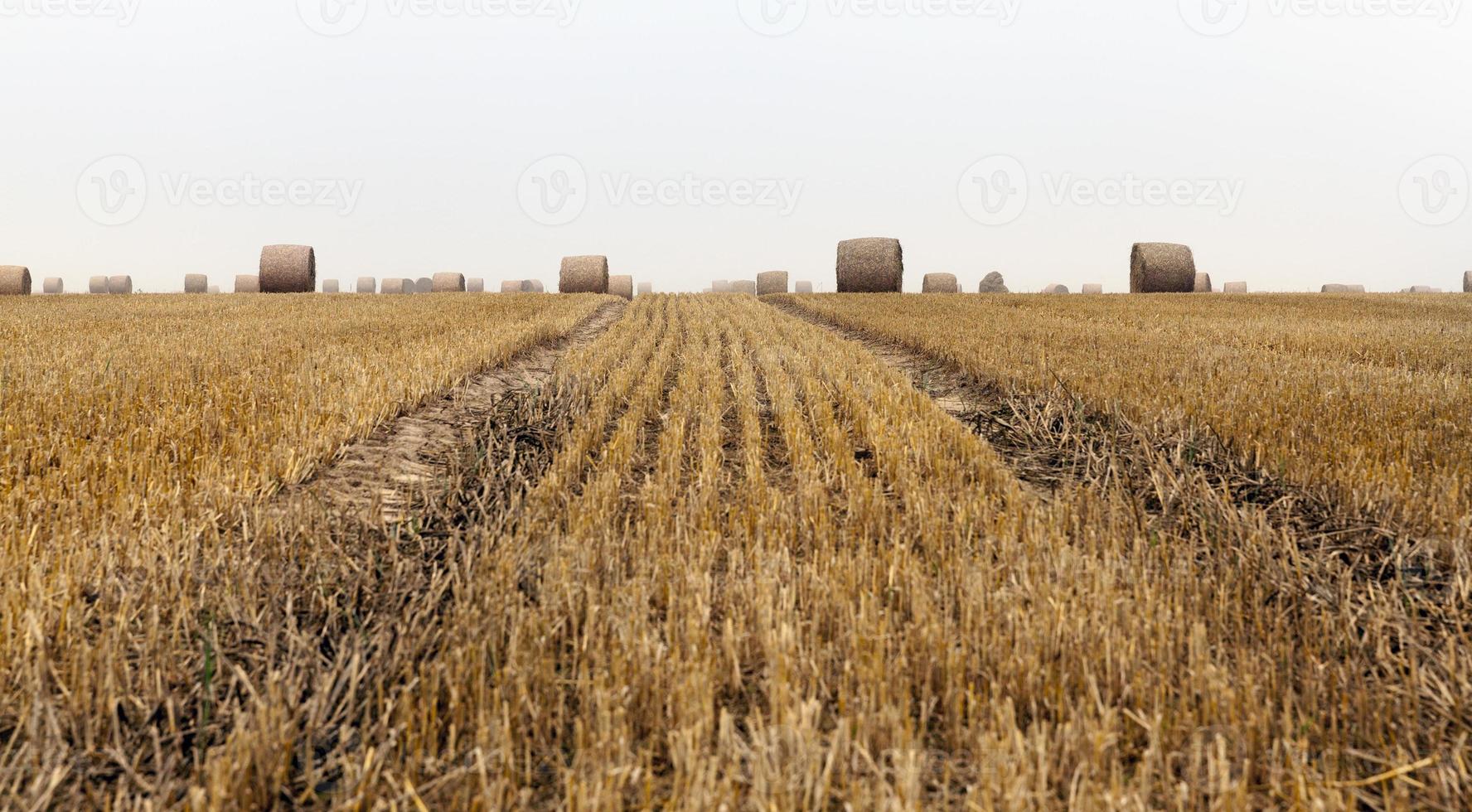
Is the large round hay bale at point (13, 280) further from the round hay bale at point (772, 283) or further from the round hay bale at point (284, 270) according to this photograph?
the round hay bale at point (772, 283)

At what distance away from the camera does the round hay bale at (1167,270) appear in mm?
28016

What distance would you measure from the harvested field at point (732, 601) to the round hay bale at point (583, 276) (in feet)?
82.3

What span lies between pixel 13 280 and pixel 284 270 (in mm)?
9078

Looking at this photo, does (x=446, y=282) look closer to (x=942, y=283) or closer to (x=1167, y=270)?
(x=942, y=283)

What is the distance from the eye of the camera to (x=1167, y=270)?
28047mm

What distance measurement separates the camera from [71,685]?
2.15m

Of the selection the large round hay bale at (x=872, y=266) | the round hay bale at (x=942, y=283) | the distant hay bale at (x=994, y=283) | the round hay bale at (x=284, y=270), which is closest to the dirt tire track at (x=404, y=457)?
the large round hay bale at (x=872, y=266)

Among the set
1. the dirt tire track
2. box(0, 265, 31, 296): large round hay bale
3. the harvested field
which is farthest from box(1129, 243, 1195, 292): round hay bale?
box(0, 265, 31, 296): large round hay bale

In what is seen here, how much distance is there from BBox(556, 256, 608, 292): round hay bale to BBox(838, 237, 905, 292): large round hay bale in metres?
9.76

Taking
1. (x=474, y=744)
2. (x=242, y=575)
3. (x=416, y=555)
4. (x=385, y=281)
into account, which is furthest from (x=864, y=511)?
(x=385, y=281)

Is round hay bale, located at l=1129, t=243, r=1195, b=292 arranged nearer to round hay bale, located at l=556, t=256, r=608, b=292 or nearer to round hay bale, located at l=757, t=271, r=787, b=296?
round hay bale, located at l=757, t=271, r=787, b=296

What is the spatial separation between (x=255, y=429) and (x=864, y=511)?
3745mm

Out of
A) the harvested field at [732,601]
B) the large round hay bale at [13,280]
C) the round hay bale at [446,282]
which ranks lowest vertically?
the harvested field at [732,601]

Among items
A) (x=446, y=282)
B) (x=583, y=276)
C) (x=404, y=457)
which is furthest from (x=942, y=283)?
(x=404, y=457)
